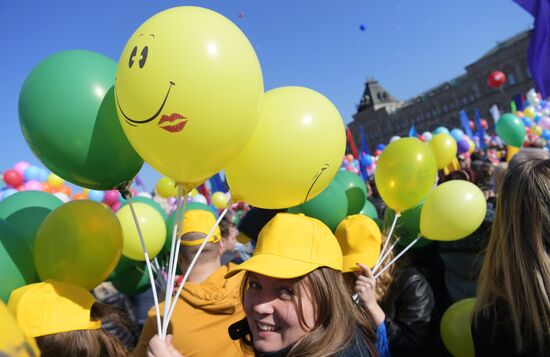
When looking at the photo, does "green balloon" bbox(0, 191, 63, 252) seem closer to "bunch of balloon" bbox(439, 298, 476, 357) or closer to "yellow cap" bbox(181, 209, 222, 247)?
"yellow cap" bbox(181, 209, 222, 247)

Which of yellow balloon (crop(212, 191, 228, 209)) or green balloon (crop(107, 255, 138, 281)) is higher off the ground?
yellow balloon (crop(212, 191, 228, 209))

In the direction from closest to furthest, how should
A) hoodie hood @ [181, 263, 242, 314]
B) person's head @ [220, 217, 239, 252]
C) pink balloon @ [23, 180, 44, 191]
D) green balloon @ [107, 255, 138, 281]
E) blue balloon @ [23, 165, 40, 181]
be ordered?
hoodie hood @ [181, 263, 242, 314] < green balloon @ [107, 255, 138, 281] < person's head @ [220, 217, 239, 252] < pink balloon @ [23, 180, 44, 191] < blue balloon @ [23, 165, 40, 181]

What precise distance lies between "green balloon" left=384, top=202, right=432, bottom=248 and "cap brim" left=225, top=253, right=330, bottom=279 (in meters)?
1.66

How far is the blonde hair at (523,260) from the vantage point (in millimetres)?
1333

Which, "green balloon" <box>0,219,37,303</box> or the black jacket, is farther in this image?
the black jacket

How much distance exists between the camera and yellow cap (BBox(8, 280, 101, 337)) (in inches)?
55.9

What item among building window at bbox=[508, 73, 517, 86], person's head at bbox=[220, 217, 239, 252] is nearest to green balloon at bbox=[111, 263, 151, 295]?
person's head at bbox=[220, 217, 239, 252]

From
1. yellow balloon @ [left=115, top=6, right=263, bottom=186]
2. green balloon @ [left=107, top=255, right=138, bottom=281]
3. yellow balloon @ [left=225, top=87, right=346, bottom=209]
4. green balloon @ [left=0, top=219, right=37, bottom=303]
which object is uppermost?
yellow balloon @ [left=115, top=6, right=263, bottom=186]

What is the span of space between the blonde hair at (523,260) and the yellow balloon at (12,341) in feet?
4.69

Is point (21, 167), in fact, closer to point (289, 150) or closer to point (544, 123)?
point (289, 150)

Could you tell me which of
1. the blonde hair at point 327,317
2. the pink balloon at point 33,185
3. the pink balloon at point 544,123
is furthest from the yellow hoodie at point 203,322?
the pink balloon at point 544,123

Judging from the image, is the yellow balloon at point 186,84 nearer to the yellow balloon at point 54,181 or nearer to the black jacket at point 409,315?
the black jacket at point 409,315

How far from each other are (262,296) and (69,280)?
2.68 ft

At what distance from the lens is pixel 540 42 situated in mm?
4070
